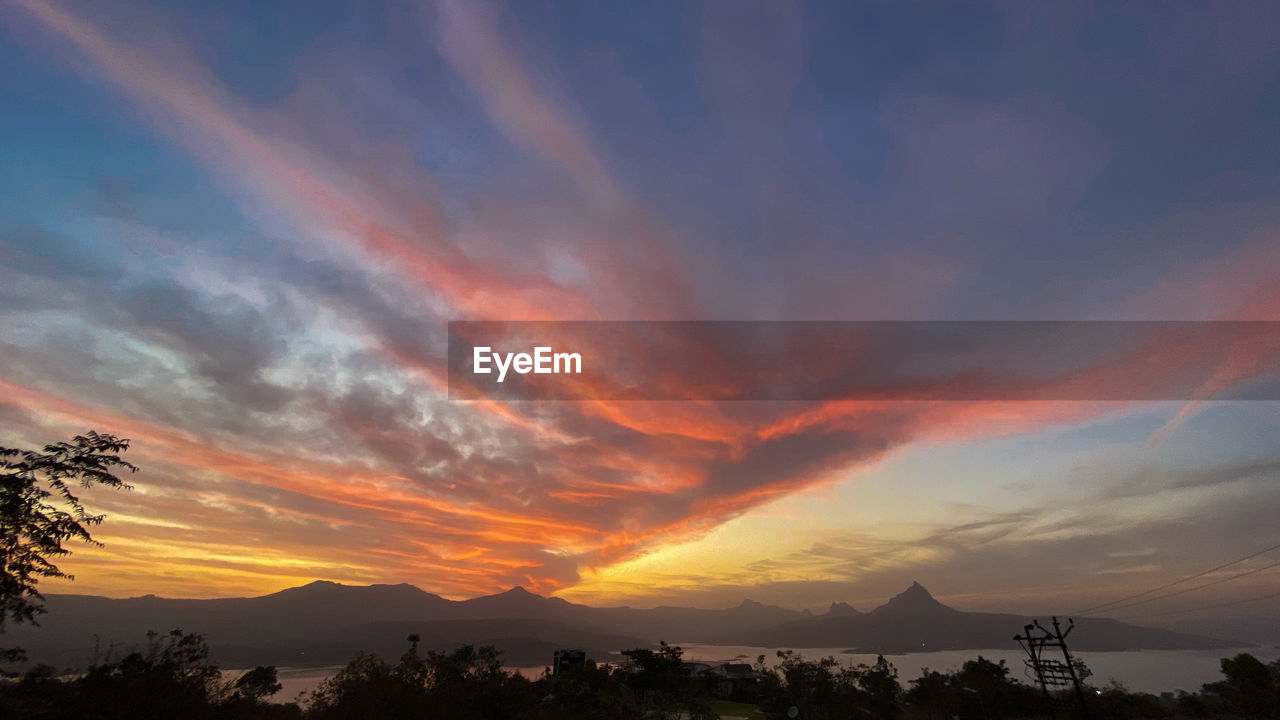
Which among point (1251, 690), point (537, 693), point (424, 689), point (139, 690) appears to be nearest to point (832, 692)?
point (537, 693)

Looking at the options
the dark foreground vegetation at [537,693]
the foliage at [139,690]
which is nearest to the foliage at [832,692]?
the dark foreground vegetation at [537,693]

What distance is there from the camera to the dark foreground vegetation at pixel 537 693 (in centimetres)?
1788

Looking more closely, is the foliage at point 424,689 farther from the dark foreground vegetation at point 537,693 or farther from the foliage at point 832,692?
the foliage at point 832,692

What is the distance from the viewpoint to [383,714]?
34688 millimetres

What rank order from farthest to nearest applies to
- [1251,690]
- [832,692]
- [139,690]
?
[832,692], [1251,690], [139,690]

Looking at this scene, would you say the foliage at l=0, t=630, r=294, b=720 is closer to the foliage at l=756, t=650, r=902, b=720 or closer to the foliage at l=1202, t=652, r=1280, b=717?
the foliage at l=756, t=650, r=902, b=720

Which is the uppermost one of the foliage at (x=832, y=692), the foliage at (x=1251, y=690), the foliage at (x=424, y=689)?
the foliage at (x=424, y=689)

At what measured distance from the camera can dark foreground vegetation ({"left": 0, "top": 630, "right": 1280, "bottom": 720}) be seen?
704 inches

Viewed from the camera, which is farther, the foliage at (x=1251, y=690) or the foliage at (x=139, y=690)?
the foliage at (x=1251, y=690)

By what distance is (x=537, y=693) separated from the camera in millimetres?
63156

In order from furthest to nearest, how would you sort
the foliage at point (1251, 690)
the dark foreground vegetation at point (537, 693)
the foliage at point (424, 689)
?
1. the foliage at point (1251, 690)
2. the foliage at point (424, 689)
3. the dark foreground vegetation at point (537, 693)

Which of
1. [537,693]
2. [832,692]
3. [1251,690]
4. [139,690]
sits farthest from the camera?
[832,692]

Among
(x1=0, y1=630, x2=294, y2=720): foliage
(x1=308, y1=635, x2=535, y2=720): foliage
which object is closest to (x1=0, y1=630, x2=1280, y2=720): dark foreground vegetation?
(x1=0, y1=630, x2=294, y2=720): foliage

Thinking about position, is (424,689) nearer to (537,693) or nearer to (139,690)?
(537,693)
